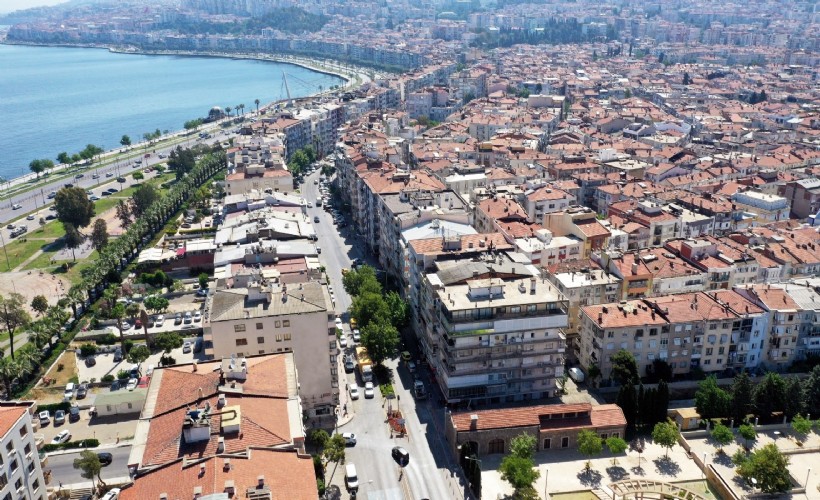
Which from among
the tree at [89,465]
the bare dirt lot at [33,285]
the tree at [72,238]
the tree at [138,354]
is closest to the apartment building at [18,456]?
the tree at [89,465]

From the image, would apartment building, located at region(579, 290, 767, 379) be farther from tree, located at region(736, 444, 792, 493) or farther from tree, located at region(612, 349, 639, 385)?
tree, located at region(736, 444, 792, 493)

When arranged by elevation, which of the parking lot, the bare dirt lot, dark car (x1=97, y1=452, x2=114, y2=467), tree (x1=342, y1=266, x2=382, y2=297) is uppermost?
tree (x1=342, y1=266, x2=382, y2=297)

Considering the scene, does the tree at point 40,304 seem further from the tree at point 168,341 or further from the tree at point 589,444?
the tree at point 589,444

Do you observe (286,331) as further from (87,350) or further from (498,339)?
(87,350)

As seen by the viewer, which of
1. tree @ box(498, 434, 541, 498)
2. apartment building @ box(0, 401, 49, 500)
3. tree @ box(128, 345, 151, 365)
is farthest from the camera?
tree @ box(128, 345, 151, 365)

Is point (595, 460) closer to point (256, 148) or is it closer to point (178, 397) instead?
point (178, 397)

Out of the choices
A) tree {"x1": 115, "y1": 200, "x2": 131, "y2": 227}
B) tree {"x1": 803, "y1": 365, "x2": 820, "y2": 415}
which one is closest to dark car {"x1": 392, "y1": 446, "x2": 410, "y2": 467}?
tree {"x1": 803, "y1": 365, "x2": 820, "y2": 415}

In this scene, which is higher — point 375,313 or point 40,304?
point 375,313

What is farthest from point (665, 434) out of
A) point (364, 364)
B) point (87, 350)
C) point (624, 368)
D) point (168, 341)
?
point (87, 350)
